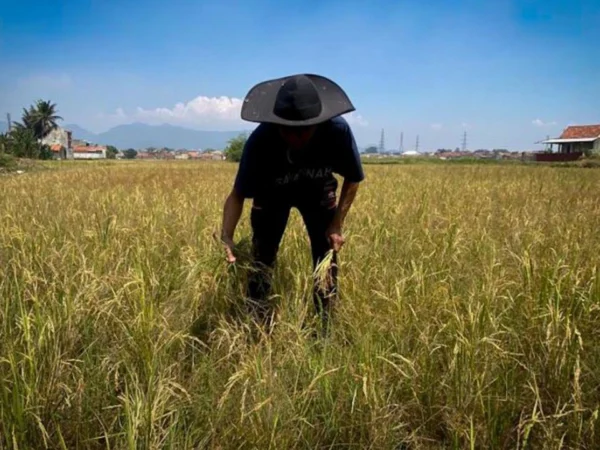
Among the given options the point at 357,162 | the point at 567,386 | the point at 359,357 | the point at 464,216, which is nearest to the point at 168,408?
the point at 359,357

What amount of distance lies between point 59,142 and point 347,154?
84008mm

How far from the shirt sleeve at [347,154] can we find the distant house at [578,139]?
4779 cm

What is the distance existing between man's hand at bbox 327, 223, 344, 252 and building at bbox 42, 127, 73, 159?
75.5 metres

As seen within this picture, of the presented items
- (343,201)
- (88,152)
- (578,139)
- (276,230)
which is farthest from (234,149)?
(88,152)

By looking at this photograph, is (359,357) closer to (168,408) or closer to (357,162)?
(168,408)

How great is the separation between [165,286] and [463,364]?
1642 mm

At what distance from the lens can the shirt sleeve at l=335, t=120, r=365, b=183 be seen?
2.34m

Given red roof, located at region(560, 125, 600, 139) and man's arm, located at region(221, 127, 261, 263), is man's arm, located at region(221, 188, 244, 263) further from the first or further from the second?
red roof, located at region(560, 125, 600, 139)

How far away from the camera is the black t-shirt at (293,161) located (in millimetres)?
2280

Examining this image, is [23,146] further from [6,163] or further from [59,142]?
[59,142]

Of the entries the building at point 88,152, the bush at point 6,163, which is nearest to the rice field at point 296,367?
the bush at point 6,163

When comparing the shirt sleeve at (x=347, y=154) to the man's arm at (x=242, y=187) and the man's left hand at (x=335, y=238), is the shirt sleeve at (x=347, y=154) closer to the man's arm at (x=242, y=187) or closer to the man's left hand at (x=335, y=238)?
the man's left hand at (x=335, y=238)

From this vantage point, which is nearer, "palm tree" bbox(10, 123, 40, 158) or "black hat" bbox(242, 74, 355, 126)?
"black hat" bbox(242, 74, 355, 126)

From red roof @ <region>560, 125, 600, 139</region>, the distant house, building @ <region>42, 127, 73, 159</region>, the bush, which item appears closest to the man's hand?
the bush
